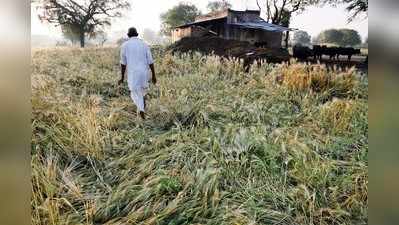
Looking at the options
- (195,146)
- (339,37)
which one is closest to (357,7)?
(339,37)

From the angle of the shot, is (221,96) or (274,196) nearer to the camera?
(274,196)

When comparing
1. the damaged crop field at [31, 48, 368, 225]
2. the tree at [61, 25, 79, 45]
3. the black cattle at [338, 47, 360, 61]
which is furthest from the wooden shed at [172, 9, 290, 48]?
the tree at [61, 25, 79, 45]

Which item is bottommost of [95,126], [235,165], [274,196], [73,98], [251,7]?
[274,196]

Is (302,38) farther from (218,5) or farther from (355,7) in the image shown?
(218,5)

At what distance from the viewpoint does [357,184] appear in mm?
2207

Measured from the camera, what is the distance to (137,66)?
2.30 metres

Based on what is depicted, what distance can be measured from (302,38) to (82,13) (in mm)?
1163

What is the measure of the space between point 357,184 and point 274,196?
1.41ft

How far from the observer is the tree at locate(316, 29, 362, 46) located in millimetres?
2248

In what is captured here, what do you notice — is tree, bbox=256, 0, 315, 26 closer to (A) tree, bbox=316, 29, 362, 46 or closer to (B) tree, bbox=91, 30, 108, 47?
(A) tree, bbox=316, 29, 362, 46

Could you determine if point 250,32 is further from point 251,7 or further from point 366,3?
point 366,3

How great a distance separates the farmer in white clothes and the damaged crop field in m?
0.05

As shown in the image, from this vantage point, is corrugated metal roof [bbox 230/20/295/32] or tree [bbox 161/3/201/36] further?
corrugated metal roof [bbox 230/20/295/32]
